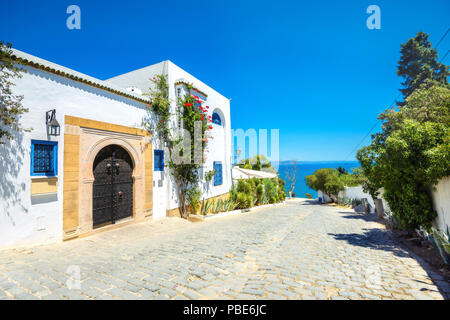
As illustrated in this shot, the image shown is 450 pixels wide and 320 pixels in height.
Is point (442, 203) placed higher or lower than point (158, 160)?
lower

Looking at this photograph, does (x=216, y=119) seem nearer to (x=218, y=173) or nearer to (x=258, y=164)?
(x=218, y=173)

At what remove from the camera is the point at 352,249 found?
5.77 m

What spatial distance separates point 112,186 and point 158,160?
2.24m

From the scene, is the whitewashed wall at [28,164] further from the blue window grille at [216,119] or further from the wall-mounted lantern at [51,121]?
the blue window grille at [216,119]

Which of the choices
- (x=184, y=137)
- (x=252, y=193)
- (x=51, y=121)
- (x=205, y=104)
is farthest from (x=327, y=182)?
(x=51, y=121)

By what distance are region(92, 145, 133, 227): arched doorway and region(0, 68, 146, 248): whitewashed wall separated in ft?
3.71

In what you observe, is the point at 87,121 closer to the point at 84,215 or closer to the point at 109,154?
the point at 109,154

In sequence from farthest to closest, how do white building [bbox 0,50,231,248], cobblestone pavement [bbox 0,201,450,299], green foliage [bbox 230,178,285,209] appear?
green foliage [bbox 230,178,285,209], white building [bbox 0,50,231,248], cobblestone pavement [bbox 0,201,450,299]

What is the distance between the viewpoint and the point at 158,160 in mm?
9180

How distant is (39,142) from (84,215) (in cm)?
233

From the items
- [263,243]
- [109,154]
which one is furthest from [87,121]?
[263,243]

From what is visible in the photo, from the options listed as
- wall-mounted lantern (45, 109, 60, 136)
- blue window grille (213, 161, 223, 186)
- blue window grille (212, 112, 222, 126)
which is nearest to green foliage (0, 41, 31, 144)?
wall-mounted lantern (45, 109, 60, 136)

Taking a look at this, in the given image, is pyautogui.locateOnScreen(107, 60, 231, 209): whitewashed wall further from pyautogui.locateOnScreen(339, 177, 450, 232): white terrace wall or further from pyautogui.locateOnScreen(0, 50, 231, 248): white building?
pyautogui.locateOnScreen(339, 177, 450, 232): white terrace wall

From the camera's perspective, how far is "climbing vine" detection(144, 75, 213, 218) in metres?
9.22
